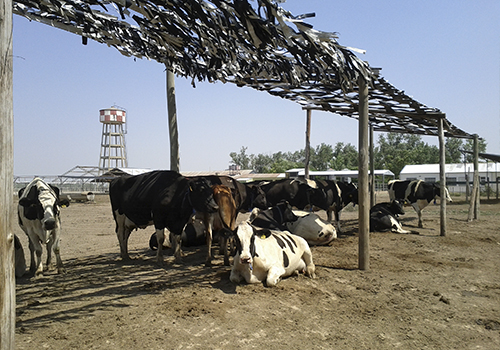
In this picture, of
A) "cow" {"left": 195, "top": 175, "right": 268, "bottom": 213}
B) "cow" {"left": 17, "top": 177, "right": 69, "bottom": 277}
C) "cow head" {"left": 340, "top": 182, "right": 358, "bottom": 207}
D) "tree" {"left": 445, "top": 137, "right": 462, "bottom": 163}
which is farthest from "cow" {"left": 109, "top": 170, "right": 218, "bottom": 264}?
"tree" {"left": 445, "top": 137, "right": 462, "bottom": 163}

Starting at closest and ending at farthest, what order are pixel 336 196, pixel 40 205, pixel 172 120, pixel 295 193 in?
pixel 40 205 < pixel 172 120 < pixel 295 193 < pixel 336 196

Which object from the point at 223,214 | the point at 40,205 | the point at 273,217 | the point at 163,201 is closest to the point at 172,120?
the point at 163,201

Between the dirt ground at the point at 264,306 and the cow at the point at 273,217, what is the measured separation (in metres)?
1.30

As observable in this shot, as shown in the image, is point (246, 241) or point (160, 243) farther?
point (160, 243)

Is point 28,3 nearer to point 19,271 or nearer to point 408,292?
point 19,271

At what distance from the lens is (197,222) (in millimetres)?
10297

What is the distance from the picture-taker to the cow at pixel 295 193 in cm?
1224

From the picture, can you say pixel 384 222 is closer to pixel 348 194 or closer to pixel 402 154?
pixel 348 194

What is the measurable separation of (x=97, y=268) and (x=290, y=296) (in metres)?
4.09

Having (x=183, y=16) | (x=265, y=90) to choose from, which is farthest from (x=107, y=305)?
(x=265, y=90)

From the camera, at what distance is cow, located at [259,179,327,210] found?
482 inches

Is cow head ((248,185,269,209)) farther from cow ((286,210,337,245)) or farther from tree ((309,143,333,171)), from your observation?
tree ((309,143,333,171))

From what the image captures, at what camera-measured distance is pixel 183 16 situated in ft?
17.9

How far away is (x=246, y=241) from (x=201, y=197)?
1.93 meters
